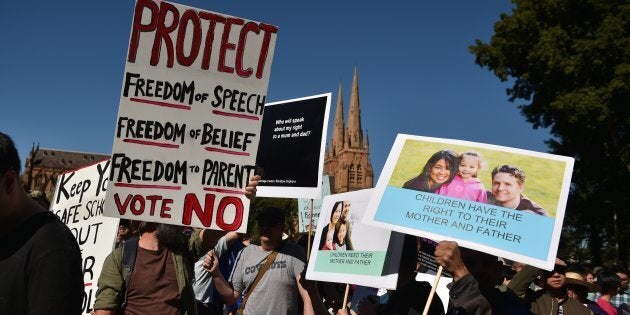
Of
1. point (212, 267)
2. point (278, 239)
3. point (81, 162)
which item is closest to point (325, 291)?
point (278, 239)

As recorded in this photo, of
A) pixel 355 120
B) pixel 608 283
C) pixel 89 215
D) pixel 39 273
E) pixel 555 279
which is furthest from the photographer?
pixel 355 120

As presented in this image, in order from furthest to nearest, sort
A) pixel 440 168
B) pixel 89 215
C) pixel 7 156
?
pixel 89 215 → pixel 440 168 → pixel 7 156

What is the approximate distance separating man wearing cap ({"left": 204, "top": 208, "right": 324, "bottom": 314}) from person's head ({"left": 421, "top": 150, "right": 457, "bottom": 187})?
5.18 ft

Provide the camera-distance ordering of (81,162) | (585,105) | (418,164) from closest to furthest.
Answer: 1. (418,164)
2. (585,105)
3. (81,162)

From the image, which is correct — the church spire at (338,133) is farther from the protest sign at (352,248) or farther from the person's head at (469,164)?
the person's head at (469,164)

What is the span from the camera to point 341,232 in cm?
467

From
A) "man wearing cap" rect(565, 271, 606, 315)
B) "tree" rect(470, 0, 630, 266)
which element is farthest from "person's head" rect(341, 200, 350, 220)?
"tree" rect(470, 0, 630, 266)

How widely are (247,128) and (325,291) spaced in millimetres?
2047

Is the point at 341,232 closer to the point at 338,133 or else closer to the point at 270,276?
the point at 270,276

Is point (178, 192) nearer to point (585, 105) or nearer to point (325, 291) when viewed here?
point (325, 291)

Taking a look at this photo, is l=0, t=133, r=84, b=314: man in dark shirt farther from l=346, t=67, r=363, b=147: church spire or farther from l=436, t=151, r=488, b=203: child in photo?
l=346, t=67, r=363, b=147: church spire

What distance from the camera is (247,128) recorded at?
4117 millimetres

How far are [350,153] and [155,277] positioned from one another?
124 m

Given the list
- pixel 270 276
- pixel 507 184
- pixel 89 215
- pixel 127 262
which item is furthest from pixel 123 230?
pixel 507 184
